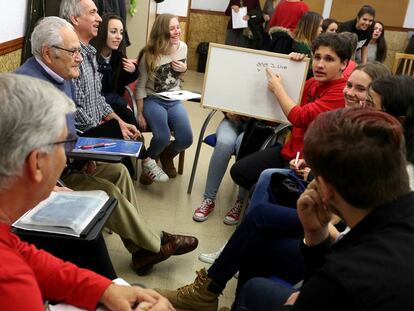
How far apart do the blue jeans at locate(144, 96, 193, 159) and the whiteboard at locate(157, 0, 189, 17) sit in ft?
10.2

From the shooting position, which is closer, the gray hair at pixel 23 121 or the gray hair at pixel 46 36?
the gray hair at pixel 23 121

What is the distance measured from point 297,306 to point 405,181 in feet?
1.15

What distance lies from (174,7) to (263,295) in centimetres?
544

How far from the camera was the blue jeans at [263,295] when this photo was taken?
1.34 m

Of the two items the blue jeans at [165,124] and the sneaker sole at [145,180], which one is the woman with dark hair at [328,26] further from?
the sneaker sole at [145,180]

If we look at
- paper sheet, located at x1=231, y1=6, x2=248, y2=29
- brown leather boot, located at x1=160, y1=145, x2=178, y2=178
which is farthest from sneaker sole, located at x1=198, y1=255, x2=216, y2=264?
paper sheet, located at x1=231, y1=6, x2=248, y2=29

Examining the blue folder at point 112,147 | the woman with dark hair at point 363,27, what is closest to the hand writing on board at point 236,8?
the woman with dark hair at point 363,27

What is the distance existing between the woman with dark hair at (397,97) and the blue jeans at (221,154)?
1185mm

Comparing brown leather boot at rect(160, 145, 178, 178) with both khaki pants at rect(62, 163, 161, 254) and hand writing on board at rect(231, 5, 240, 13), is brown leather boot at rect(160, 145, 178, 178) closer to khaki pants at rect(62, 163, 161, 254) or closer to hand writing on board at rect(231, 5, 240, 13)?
khaki pants at rect(62, 163, 161, 254)

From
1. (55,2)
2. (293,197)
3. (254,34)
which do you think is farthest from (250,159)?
(254,34)

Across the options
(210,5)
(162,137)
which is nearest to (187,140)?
(162,137)

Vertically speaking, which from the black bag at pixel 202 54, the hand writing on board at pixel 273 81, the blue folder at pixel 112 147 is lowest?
the blue folder at pixel 112 147

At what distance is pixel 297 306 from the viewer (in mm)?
886

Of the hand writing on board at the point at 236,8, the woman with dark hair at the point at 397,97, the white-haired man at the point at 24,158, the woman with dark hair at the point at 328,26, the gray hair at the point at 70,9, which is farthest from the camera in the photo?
A: the hand writing on board at the point at 236,8
